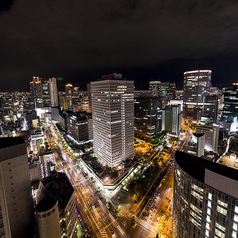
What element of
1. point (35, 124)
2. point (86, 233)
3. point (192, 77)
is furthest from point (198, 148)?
point (35, 124)

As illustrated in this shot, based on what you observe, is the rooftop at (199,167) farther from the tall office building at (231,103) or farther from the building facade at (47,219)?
the tall office building at (231,103)

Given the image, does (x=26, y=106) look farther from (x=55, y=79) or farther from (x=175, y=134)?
(x=175, y=134)

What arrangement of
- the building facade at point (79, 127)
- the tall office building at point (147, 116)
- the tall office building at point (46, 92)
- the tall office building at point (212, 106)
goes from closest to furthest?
the tall office building at point (147, 116), the building facade at point (79, 127), the tall office building at point (212, 106), the tall office building at point (46, 92)

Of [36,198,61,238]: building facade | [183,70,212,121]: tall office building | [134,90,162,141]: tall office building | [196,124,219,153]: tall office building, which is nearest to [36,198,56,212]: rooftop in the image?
[36,198,61,238]: building facade

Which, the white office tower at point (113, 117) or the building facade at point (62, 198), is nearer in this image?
the building facade at point (62, 198)

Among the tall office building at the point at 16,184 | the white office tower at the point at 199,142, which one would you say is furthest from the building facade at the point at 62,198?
the white office tower at the point at 199,142

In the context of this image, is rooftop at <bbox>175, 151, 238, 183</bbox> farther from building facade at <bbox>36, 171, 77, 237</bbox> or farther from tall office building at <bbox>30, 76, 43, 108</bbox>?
tall office building at <bbox>30, 76, 43, 108</bbox>
